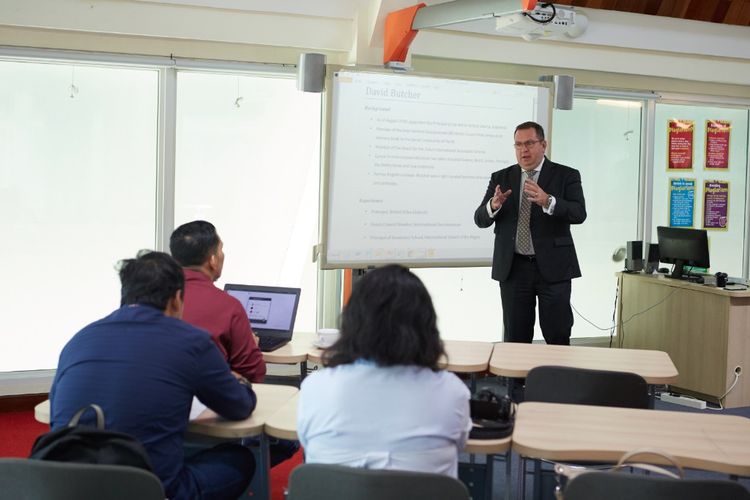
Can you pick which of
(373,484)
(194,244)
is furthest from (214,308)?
(373,484)

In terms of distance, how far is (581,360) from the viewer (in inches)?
150

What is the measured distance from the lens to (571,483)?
6.91ft

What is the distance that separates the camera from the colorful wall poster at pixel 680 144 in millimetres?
7434

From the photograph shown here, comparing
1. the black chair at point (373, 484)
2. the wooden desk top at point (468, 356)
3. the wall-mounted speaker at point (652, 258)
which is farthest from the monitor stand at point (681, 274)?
the black chair at point (373, 484)

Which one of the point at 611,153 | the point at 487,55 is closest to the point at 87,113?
the point at 487,55

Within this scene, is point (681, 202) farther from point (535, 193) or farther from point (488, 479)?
point (488, 479)

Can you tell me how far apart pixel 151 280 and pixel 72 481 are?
716 millimetres

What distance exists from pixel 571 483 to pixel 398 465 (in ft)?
1.40

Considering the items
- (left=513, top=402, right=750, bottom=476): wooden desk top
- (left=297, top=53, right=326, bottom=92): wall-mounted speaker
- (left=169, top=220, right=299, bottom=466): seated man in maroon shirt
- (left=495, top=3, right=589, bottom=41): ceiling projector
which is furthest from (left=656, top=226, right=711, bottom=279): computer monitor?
(left=169, top=220, right=299, bottom=466): seated man in maroon shirt

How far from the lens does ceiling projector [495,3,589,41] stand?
18.3ft

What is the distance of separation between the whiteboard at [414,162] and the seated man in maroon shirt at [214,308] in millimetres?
1843

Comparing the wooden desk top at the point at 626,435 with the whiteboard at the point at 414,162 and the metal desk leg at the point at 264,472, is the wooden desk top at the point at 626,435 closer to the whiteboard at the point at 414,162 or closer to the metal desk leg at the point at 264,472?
the metal desk leg at the point at 264,472

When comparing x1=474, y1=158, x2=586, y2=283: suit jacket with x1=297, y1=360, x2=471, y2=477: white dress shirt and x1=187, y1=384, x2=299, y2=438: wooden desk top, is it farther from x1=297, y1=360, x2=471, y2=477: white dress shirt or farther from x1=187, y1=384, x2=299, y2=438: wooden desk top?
x1=297, y1=360, x2=471, y2=477: white dress shirt

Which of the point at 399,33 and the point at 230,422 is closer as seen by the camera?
the point at 230,422
